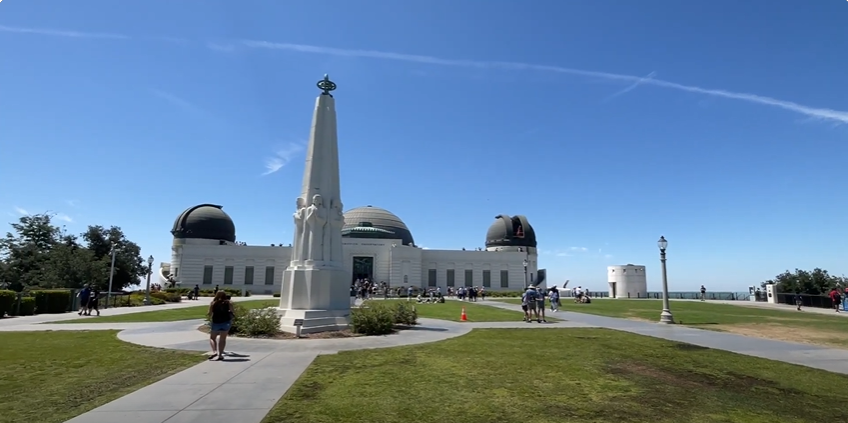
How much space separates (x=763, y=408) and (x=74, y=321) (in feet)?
83.1

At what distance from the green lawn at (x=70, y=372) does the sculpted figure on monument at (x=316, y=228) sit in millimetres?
6094

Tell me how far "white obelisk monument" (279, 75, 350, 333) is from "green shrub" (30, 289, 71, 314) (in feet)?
65.8

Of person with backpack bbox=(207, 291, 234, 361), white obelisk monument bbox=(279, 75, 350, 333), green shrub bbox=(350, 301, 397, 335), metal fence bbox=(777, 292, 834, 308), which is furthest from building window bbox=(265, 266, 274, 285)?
metal fence bbox=(777, 292, 834, 308)

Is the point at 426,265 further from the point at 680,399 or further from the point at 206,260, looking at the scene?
the point at 680,399

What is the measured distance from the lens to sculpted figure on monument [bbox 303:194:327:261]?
16.0 m

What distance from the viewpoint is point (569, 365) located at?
9086 mm

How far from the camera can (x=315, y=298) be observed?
15.4 metres

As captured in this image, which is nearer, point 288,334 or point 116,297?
point 288,334

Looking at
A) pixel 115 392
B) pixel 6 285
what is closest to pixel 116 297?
pixel 6 285

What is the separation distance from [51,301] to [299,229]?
21.0 meters

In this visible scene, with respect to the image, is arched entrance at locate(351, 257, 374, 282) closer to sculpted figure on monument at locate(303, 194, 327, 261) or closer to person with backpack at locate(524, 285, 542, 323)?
person with backpack at locate(524, 285, 542, 323)

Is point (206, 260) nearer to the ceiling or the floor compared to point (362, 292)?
nearer to the ceiling

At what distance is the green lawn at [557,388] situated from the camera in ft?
18.5

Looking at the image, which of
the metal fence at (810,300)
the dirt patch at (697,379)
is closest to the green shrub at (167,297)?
the dirt patch at (697,379)
